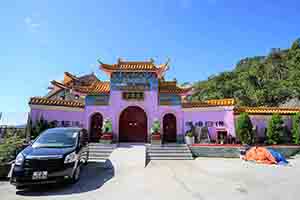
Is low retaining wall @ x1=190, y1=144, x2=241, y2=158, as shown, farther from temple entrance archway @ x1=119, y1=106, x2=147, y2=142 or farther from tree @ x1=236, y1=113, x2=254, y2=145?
temple entrance archway @ x1=119, y1=106, x2=147, y2=142

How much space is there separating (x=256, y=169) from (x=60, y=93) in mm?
18376

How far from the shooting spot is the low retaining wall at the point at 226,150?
9.56 metres

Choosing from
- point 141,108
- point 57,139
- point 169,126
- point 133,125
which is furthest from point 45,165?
point 169,126

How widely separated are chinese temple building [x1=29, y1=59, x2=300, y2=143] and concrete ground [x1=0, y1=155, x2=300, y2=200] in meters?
5.21

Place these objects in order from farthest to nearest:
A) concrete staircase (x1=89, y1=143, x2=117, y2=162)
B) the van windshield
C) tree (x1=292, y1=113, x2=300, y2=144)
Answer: tree (x1=292, y1=113, x2=300, y2=144), concrete staircase (x1=89, y1=143, x2=117, y2=162), the van windshield

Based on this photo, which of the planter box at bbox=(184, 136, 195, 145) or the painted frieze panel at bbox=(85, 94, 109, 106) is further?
the painted frieze panel at bbox=(85, 94, 109, 106)

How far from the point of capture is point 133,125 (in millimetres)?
12359

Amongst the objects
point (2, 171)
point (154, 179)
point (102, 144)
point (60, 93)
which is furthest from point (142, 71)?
point (60, 93)

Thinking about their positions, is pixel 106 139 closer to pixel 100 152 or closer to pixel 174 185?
pixel 100 152

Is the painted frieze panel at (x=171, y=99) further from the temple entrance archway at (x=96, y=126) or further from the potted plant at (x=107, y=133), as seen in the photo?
the temple entrance archway at (x=96, y=126)

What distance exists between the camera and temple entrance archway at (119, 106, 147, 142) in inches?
481

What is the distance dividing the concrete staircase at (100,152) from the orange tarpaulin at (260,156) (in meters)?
6.92

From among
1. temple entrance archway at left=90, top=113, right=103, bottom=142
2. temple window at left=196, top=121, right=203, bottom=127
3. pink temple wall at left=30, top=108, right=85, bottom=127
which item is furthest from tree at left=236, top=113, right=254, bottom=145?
pink temple wall at left=30, top=108, right=85, bottom=127

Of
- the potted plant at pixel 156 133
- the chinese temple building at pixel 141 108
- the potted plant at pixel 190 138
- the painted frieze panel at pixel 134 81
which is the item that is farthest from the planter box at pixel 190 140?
the painted frieze panel at pixel 134 81
